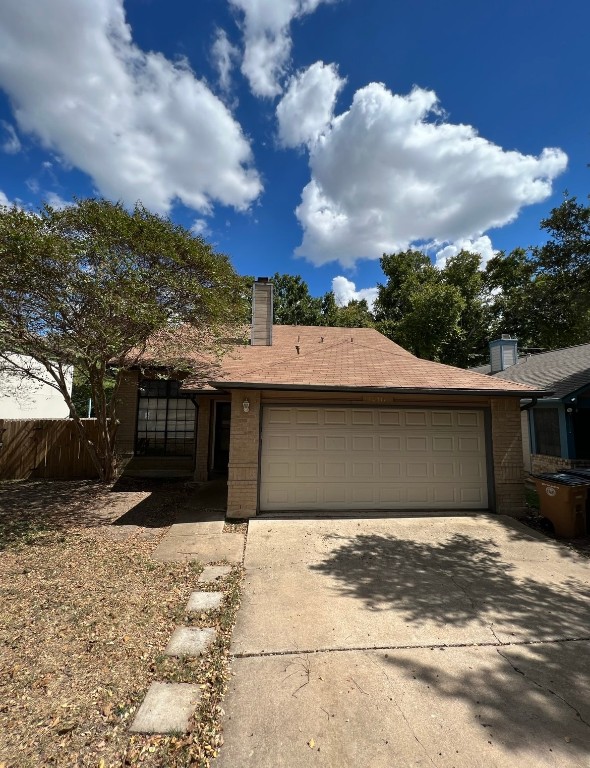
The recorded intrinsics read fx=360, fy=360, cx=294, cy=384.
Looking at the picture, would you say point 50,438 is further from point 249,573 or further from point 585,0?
point 585,0

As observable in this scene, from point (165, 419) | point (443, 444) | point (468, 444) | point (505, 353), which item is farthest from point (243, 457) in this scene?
point (505, 353)

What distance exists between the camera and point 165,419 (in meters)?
11.3

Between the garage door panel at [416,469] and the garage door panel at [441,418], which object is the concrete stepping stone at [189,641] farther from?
the garage door panel at [441,418]

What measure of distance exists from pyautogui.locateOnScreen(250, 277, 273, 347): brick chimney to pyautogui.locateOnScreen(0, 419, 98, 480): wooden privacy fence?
566cm

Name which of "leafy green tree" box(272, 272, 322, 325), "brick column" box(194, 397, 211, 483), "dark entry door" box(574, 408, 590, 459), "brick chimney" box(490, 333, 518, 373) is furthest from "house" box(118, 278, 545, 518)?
"leafy green tree" box(272, 272, 322, 325)

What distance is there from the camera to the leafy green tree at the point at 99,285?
6809 mm

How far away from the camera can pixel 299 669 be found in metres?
2.97

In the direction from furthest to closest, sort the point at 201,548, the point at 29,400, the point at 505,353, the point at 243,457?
the point at 505,353
the point at 29,400
the point at 243,457
the point at 201,548

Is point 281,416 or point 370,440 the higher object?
point 281,416

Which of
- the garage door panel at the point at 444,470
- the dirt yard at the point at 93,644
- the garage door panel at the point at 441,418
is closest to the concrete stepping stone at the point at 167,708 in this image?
the dirt yard at the point at 93,644

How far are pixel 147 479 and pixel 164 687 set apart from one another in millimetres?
8376

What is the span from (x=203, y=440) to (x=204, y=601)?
665cm

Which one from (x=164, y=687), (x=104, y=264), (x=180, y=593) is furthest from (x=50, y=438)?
(x=164, y=687)

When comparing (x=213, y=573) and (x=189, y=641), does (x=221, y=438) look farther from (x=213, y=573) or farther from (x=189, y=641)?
(x=189, y=641)
